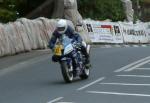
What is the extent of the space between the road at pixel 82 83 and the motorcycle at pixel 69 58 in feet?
0.81

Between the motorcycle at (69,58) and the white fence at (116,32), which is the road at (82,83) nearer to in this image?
the motorcycle at (69,58)

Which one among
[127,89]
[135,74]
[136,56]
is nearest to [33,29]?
[136,56]

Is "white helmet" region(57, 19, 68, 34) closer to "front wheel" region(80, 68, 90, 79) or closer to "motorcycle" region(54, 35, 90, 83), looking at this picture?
"motorcycle" region(54, 35, 90, 83)

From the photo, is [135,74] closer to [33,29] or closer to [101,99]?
[101,99]

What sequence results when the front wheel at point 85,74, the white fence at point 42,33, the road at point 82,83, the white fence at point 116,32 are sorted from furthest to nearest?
the white fence at point 116,32 < the white fence at point 42,33 < the front wheel at point 85,74 < the road at point 82,83

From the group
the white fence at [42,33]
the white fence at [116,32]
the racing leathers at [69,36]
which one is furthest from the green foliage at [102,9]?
the racing leathers at [69,36]

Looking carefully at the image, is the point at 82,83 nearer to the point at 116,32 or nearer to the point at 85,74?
the point at 85,74

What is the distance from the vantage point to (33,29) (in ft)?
88.9

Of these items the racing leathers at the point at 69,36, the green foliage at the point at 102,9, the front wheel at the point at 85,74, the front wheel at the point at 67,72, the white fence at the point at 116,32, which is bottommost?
the white fence at the point at 116,32

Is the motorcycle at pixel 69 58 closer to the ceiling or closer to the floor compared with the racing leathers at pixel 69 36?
closer to the floor

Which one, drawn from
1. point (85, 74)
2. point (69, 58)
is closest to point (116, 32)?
point (85, 74)

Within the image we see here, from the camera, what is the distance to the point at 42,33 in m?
28.0

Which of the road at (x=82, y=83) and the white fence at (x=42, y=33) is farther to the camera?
the white fence at (x=42, y=33)

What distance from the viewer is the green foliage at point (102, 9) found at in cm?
4294
